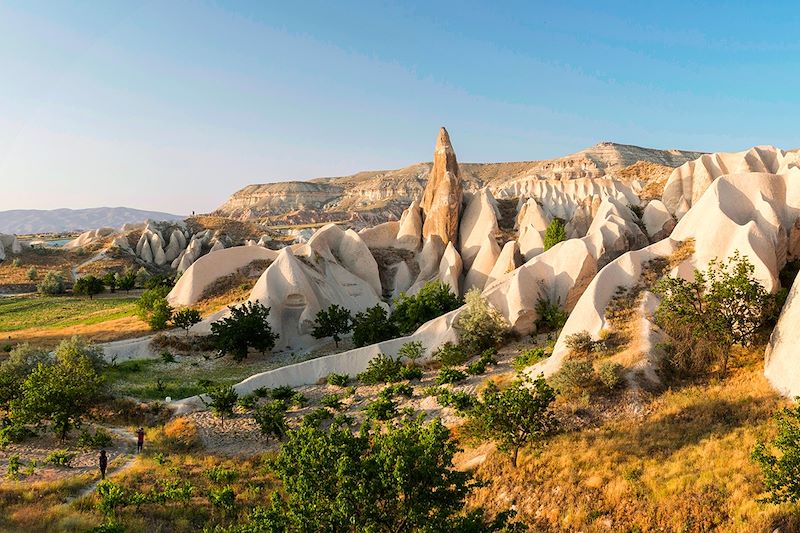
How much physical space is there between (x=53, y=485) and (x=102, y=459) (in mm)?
1283

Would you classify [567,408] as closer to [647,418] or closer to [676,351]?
[647,418]

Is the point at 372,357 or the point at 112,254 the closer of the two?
the point at 372,357

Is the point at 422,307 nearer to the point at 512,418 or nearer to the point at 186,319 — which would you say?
the point at 186,319

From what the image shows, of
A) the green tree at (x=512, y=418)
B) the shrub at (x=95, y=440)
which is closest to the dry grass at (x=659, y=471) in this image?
the green tree at (x=512, y=418)

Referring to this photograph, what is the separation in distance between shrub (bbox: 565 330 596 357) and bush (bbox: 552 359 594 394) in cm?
226

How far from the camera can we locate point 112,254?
73000 mm

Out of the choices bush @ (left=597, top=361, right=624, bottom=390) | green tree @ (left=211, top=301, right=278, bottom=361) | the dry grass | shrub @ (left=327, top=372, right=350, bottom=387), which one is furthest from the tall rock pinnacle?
the dry grass

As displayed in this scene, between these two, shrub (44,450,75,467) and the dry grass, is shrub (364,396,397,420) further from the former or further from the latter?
shrub (44,450,75,467)

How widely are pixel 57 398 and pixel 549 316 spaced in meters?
22.3

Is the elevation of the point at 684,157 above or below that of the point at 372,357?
above

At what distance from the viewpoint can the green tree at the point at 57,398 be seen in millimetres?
17016

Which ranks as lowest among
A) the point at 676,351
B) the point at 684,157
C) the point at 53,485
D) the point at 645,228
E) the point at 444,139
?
the point at 53,485

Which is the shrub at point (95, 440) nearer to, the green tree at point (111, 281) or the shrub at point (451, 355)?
the shrub at point (451, 355)

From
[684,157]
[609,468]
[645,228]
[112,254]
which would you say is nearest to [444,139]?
[645,228]
